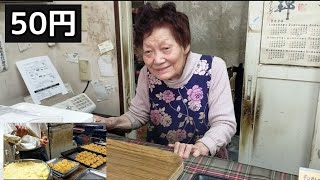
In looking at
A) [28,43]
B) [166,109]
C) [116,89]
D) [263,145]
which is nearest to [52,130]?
[28,43]

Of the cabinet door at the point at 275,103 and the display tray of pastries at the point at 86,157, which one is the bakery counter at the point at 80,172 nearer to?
the display tray of pastries at the point at 86,157

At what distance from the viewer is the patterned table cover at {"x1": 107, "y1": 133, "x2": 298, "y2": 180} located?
0.71 meters

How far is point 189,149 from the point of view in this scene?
772mm

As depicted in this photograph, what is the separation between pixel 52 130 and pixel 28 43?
4.7 inches

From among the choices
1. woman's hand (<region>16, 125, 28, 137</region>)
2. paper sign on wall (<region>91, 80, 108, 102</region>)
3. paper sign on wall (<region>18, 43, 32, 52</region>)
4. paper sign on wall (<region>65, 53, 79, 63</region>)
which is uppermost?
paper sign on wall (<region>18, 43, 32, 52</region>)

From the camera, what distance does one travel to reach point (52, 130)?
12.8 inches

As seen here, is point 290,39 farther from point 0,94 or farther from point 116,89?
point 0,94

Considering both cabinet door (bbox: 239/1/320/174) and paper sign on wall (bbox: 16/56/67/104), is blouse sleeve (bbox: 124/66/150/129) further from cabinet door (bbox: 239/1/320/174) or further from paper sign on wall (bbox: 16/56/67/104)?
cabinet door (bbox: 239/1/320/174)

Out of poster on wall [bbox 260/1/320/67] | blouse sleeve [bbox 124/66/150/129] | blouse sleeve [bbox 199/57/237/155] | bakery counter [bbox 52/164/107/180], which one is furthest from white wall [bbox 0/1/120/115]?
poster on wall [bbox 260/1/320/67]

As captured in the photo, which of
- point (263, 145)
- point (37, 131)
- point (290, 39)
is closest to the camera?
point (37, 131)

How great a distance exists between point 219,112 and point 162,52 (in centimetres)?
27

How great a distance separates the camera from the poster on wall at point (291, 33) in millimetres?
1396

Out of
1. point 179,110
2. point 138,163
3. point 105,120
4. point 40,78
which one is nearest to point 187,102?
point 179,110

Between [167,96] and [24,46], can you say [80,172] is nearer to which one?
[24,46]
